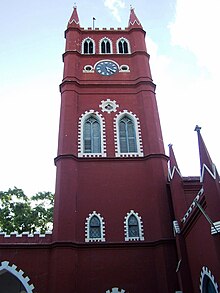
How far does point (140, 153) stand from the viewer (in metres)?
18.8

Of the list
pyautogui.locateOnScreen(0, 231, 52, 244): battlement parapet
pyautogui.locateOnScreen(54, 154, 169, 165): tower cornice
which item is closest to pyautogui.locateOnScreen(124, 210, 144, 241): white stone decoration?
pyautogui.locateOnScreen(54, 154, 169, 165): tower cornice

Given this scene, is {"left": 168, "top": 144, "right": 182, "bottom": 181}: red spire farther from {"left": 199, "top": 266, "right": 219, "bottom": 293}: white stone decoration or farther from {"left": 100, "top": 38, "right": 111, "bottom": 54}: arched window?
{"left": 100, "top": 38, "right": 111, "bottom": 54}: arched window

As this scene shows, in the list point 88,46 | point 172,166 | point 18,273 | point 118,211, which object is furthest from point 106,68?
point 18,273

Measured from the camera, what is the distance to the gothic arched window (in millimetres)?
24609

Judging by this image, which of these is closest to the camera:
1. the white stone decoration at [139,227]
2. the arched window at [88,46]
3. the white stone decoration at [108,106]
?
the white stone decoration at [139,227]

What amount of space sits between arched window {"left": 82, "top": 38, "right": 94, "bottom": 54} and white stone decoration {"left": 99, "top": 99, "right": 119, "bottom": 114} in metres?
5.35

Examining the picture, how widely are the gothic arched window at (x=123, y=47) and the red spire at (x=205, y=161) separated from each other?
44.5 ft

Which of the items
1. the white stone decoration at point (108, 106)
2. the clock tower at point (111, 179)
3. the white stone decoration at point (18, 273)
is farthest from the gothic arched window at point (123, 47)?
the white stone decoration at point (18, 273)

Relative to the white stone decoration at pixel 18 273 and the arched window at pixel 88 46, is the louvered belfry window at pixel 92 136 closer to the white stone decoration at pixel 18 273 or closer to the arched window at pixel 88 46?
the arched window at pixel 88 46

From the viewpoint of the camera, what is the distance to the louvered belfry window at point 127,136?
19.1 meters

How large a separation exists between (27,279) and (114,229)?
4300mm

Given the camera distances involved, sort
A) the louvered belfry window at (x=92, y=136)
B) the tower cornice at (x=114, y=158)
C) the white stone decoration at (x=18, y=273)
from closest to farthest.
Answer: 1. the white stone decoration at (x=18, y=273)
2. the tower cornice at (x=114, y=158)
3. the louvered belfry window at (x=92, y=136)

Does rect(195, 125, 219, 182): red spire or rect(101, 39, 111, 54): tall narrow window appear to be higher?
rect(101, 39, 111, 54): tall narrow window

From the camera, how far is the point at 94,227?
53.4 ft
